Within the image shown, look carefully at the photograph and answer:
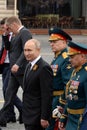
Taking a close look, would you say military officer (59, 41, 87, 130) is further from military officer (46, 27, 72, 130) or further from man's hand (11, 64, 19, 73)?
man's hand (11, 64, 19, 73)

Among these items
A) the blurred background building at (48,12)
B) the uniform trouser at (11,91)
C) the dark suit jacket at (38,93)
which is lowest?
the blurred background building at (48,12)

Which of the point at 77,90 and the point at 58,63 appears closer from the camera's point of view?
the point at 77,90

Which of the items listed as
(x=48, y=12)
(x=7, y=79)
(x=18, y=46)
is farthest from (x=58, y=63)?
(x=48, y=12)

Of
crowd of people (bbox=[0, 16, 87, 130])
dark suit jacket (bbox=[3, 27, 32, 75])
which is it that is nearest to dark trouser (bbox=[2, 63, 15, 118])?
dark suit jacket (bbox=[3, 27, 32, 75])

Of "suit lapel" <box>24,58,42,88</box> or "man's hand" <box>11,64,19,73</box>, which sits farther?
"man's hand" <box>11,64,19,73</box>

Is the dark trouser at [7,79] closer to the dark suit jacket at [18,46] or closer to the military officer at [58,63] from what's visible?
the dark suit jacket at [18,46]

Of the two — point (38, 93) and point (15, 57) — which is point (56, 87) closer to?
point (38, 93)

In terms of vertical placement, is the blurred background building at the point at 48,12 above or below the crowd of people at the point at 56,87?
below

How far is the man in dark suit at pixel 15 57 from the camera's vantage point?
9430 mm

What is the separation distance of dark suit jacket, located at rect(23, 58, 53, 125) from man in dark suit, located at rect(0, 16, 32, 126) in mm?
2400

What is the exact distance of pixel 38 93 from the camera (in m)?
6.89

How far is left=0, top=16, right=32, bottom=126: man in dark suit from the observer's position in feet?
30.9

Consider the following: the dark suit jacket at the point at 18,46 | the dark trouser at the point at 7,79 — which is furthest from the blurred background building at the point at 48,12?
the dark suit jacket at the point at 18,46

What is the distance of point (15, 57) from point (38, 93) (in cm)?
290
